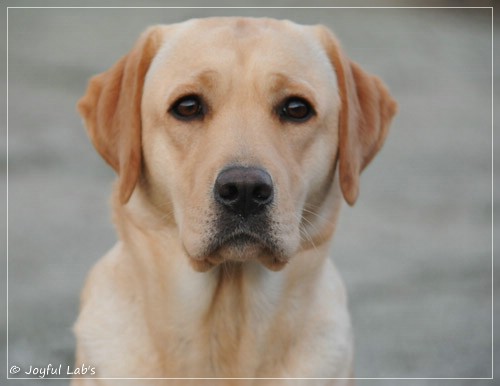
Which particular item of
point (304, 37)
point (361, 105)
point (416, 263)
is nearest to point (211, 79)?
A: point (304, 37)

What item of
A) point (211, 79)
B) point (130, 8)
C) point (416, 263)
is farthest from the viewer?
point (416, 263)

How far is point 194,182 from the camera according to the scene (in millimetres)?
3377

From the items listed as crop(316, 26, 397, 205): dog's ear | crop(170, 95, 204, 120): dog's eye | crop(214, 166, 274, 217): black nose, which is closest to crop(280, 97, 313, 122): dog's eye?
crop(316, 26, 397, 205): dog's ear

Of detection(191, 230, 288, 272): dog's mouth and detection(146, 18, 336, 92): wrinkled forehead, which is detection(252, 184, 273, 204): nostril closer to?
detection(191, 230, 288, 272): dog's mouth

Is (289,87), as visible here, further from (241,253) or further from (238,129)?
(241,253)

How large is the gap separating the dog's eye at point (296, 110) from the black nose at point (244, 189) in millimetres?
498

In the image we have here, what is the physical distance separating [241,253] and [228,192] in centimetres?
27

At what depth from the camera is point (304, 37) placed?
390 cm

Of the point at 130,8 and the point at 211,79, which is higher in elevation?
the point at 211,79

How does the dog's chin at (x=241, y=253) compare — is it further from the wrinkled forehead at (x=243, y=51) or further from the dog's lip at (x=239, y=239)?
the wrinkled forehead at (x=243, y=51)

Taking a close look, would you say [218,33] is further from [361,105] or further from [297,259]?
[297,259]

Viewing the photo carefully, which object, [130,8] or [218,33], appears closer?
[218,33]

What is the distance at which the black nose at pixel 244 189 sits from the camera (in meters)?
3.17

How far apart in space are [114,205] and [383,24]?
9.29ft
